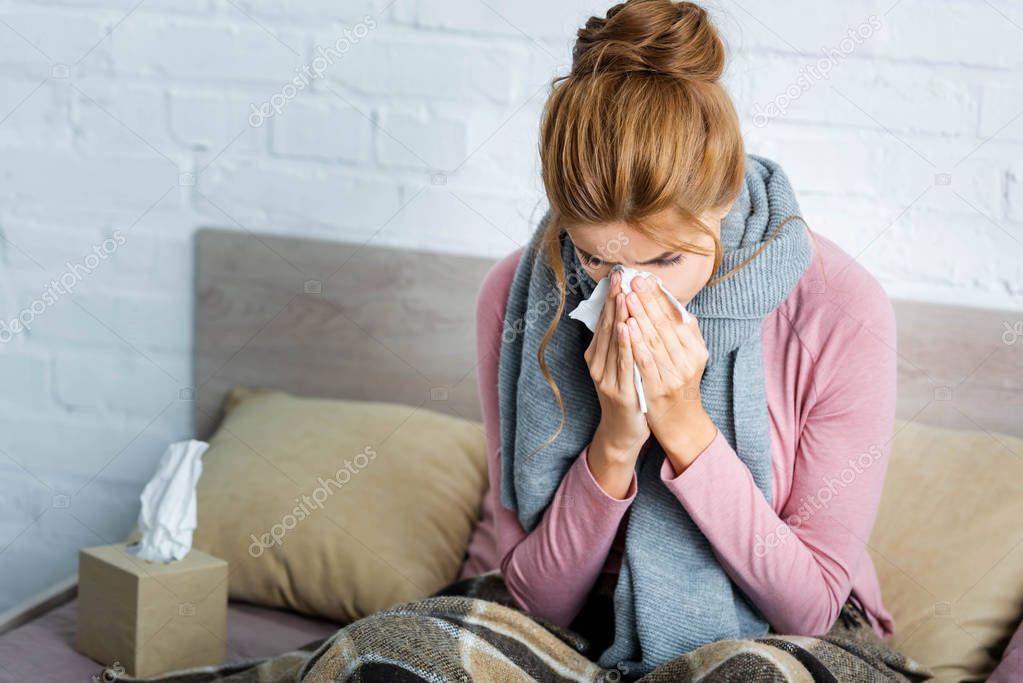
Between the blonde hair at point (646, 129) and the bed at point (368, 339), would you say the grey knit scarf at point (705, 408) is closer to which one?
the blonde hair at point (646, 129)

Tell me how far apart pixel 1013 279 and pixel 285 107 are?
1.11 metres

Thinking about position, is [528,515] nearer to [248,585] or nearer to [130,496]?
[248,585]

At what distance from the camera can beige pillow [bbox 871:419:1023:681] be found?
1231 mm

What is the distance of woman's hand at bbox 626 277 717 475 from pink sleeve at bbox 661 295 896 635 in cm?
2

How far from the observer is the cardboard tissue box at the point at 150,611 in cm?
123

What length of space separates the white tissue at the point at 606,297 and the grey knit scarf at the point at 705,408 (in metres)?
0.08

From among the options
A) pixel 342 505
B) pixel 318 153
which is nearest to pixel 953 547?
pixel 342 505
